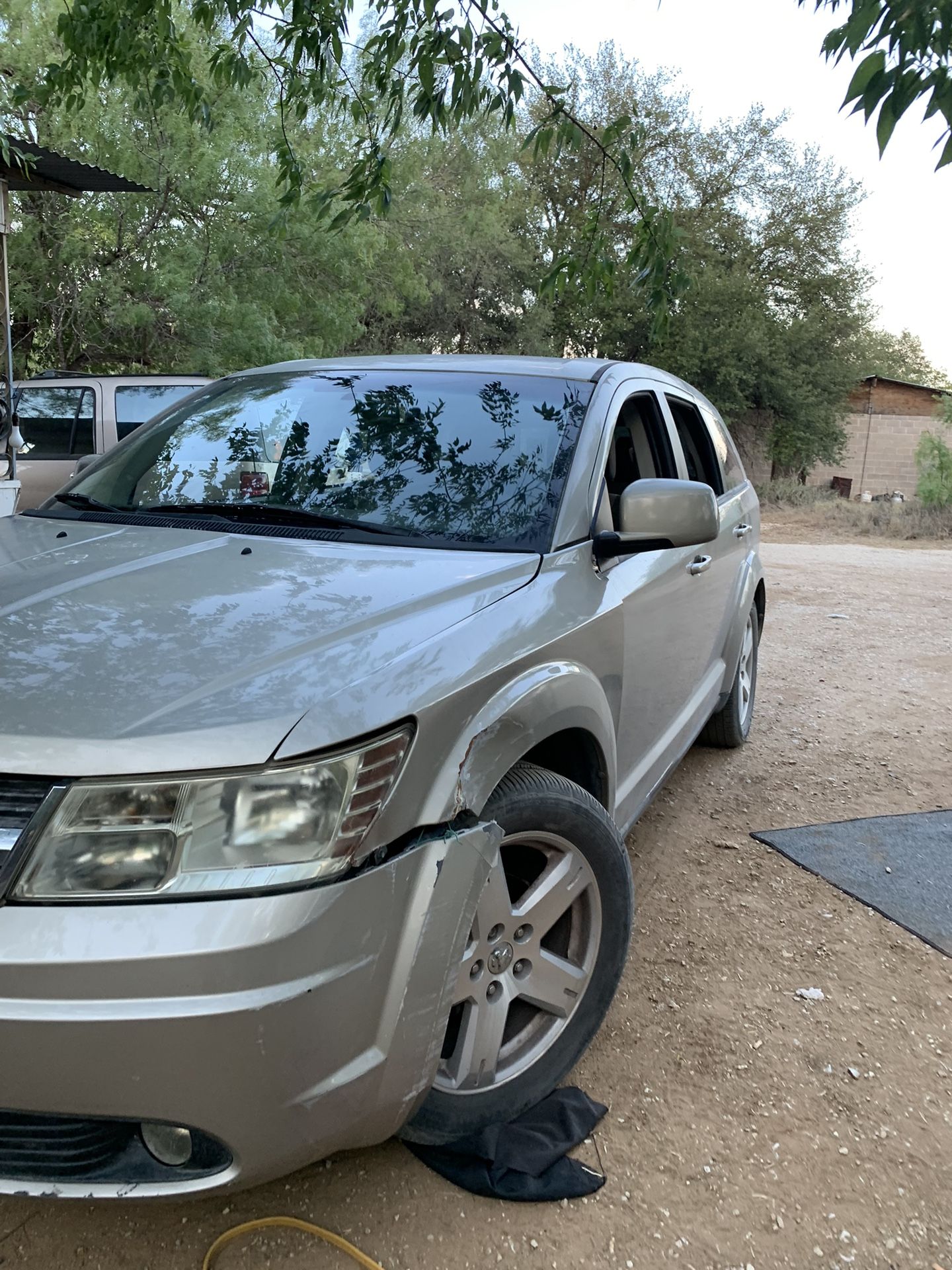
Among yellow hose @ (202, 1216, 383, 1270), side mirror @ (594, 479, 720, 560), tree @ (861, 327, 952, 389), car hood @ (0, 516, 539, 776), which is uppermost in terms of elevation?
tree @ (861, 327, 952, 389)

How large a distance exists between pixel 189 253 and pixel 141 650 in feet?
42.5

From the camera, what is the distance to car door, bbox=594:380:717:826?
2877 mm

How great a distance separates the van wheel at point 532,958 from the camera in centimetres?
208

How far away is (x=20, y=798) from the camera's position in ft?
5.28

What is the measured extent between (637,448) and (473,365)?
2.15 ft

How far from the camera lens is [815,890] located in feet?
12.0

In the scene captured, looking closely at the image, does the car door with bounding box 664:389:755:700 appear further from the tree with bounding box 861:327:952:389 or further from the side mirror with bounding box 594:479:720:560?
the tree with bounding box 861:327:952:389

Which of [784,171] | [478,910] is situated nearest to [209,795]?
[478,910]

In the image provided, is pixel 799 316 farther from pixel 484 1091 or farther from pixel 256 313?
pixel 484 1091

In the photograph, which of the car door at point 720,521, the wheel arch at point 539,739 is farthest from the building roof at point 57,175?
the wheel arch at point 539,739

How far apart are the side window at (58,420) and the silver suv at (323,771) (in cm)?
676

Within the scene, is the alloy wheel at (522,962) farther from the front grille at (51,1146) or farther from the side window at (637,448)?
the side window at (637,448)

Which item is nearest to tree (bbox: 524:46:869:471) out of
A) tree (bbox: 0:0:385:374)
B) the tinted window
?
tree (bbox: 0:0:385:374)

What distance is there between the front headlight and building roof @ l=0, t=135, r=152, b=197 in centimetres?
756
